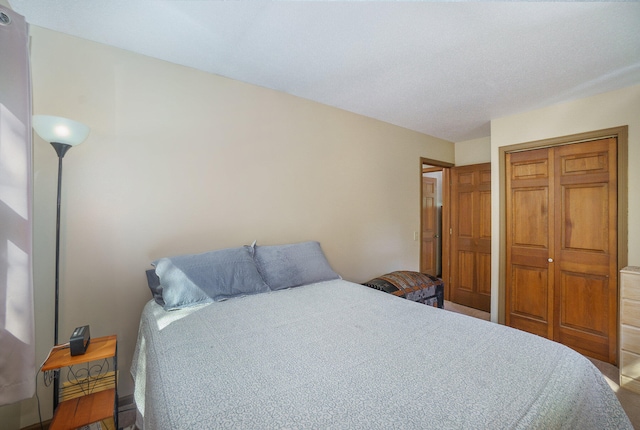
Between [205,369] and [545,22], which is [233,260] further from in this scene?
[545,22]

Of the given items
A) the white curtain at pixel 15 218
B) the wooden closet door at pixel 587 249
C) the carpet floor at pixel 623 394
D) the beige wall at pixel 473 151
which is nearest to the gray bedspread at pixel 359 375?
the white curtain at pixel 15 218

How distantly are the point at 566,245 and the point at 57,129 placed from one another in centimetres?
420

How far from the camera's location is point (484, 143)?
12.7 ft

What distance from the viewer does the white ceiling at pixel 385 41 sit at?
151 cm

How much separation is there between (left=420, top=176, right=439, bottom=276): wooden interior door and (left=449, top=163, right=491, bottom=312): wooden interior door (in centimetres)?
84

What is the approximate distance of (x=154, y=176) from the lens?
1994mm

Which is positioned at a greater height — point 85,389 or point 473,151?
point 473,151

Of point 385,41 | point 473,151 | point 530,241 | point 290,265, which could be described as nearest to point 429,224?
point 473,151

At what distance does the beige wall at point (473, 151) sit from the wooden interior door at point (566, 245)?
765 mm

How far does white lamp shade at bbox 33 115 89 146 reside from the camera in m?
1.40

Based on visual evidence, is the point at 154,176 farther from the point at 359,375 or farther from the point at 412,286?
the point at 412,286

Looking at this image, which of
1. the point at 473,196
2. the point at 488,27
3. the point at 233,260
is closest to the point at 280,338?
→ the point at 233,260

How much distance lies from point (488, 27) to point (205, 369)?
234 centimetres

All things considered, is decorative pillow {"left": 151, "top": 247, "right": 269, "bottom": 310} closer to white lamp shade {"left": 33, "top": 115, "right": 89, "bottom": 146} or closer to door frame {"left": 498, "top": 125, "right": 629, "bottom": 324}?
white lamp shade {"left": 33, "top": 115, "right": 89, "bottom": 146}
